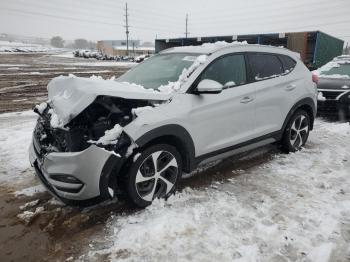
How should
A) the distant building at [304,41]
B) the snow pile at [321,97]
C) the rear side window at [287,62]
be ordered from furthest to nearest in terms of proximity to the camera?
1. the distant building at [304,41]
2. the snow pile at [321,97]
3. the rear side window at [287,62]

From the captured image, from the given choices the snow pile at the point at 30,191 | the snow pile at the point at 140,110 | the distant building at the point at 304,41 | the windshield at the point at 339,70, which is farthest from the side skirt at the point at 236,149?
the distant building at the point at 304,41

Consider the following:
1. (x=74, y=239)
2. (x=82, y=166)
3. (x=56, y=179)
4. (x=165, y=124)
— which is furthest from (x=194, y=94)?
(x=74, y=239)

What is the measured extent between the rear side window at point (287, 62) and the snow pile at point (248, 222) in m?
1.65

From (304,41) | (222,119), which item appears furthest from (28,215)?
(304,41)

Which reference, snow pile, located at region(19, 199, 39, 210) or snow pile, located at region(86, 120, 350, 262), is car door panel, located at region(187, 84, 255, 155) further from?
snow pile, located at region(19, 199, 39, 210)

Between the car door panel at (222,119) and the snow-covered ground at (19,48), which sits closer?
the car door panel at (222,119)

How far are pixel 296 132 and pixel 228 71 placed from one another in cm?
201

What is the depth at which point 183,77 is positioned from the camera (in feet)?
13.1

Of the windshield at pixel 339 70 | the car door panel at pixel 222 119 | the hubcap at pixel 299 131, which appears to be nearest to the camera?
the car door panel at pixel 222 119

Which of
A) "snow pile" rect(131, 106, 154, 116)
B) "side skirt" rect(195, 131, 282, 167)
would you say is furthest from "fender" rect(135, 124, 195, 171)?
"snow pile" rect(131, 106, 154, 116)

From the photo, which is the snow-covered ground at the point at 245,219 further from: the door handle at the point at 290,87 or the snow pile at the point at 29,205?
the door handle at the point at 290,87

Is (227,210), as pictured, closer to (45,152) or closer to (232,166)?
(232,166)

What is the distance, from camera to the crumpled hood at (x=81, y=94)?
3.26 metres

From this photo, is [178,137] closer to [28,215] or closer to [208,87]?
[208,87]
